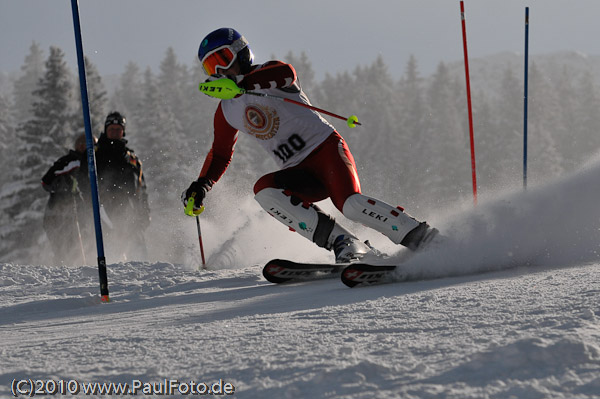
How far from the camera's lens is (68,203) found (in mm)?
8484

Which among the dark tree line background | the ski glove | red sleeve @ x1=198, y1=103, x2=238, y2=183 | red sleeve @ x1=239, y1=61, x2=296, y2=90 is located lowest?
the ski glove

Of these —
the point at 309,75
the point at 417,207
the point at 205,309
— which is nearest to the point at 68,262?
the point at 205,309

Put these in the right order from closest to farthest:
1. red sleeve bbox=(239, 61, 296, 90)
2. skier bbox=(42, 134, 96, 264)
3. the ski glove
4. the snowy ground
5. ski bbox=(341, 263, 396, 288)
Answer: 1. the snowy ground
2. ski bbox=(341, 263, 396, 288)
3. red sleeve bbox=(239, 61, 296, 90)
4. the ski glove
5. skier bbox=(42, 134, 96, 264)

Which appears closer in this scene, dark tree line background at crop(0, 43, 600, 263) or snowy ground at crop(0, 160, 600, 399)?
snowy ground at crop(0, 160, 600, 399)

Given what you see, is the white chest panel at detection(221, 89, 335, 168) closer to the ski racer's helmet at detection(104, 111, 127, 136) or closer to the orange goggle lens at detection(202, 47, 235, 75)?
the orange goggle lens at detection(202, 47, 235, 75)

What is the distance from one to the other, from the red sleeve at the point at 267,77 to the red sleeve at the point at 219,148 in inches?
26.0

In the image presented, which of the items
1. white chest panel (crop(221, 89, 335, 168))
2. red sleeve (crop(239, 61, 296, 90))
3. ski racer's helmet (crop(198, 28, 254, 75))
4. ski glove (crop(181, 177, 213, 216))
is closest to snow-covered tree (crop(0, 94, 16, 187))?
ski glove (crop(181, 177, 213, 216))

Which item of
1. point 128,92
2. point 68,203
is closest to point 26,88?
point 128,92

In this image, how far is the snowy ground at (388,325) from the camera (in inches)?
58.1

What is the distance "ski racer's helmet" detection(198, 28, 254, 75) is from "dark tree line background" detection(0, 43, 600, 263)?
1167 centimetres

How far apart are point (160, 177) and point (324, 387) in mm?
27767

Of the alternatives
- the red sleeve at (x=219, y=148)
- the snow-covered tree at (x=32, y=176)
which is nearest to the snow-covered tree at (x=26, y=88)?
the snow-covered tree at (x=32, y=176)

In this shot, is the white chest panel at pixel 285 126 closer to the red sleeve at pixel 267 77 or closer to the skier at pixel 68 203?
the red sleeve at pixel 267 77

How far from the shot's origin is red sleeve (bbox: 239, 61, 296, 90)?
420 cm
